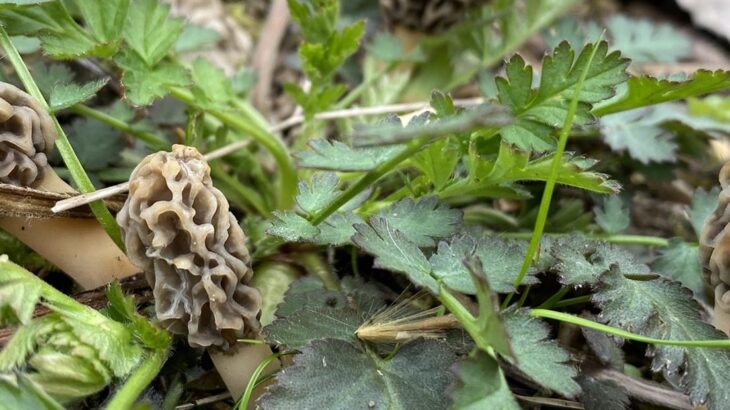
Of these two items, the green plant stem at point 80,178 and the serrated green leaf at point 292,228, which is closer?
the serrated green leaf at point 292,228

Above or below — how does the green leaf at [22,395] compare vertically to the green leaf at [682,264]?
above

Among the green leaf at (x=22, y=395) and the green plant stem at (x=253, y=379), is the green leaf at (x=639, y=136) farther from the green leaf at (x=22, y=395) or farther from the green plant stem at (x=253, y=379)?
the green leaf at (x=22, y=395)

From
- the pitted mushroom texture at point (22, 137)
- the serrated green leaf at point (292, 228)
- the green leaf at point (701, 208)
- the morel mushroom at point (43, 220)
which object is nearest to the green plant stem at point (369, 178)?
the serrated green leaf at point (292, 228)

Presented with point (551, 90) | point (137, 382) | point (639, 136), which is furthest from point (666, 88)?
point (137, 382)

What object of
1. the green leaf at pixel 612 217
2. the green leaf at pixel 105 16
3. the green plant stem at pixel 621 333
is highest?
the green leaf at pixel 105 16

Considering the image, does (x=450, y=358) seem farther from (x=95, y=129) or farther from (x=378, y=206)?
(x=95, y=129)

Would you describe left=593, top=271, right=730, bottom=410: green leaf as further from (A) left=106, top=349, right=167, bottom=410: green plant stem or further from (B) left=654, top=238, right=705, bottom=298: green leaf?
(A) left=106, top=349, right=167, bottom=410: green plant stem

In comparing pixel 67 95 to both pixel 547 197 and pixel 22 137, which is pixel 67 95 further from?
pixel 547 197

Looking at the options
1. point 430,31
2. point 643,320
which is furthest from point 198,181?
point 430,31
